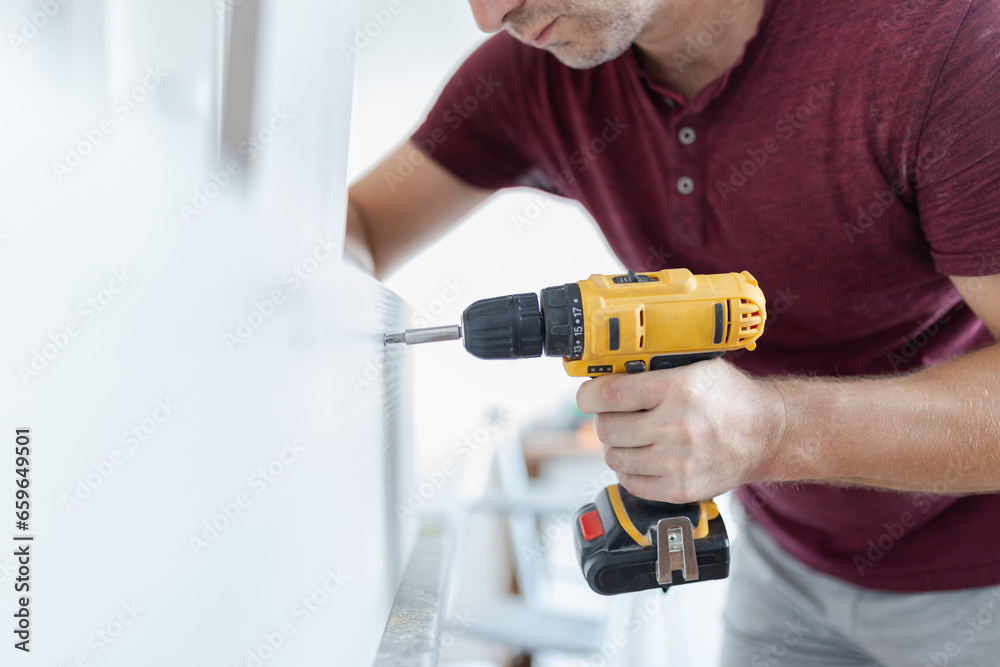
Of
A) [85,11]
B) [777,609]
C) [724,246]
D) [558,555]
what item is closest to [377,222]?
[724,246]

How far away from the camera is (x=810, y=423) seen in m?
0.62

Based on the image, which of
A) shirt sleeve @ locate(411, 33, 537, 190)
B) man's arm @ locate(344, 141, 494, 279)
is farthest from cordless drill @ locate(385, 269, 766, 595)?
shirt sleeve @ locate(411, 33, 537, 190)

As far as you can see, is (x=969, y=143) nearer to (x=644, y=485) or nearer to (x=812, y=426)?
(x=812, y=426)

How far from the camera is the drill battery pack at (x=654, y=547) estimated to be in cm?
68

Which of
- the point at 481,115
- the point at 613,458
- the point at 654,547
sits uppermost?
the point at 481,115

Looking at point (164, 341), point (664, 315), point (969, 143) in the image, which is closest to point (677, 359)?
point (664, 315)

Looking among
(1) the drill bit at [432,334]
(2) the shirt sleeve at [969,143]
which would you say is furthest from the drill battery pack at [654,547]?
(2) the shirt sleeve at [969,143]

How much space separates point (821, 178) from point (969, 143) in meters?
0.15

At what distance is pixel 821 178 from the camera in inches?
29.0

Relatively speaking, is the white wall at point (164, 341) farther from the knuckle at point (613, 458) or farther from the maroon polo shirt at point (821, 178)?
the maroon polo shirt at point (821, 178)

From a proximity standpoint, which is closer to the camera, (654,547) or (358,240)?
(654,547)

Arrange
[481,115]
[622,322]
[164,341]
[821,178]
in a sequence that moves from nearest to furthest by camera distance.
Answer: [164,341] < [622,322] < [821,178] < [481,115]

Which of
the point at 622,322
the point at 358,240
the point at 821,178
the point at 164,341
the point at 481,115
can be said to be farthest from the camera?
the point at 481,115

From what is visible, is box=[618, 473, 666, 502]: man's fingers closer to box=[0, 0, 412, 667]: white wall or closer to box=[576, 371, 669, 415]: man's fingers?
box=[576, 371, 669, 415]: man's fingers
